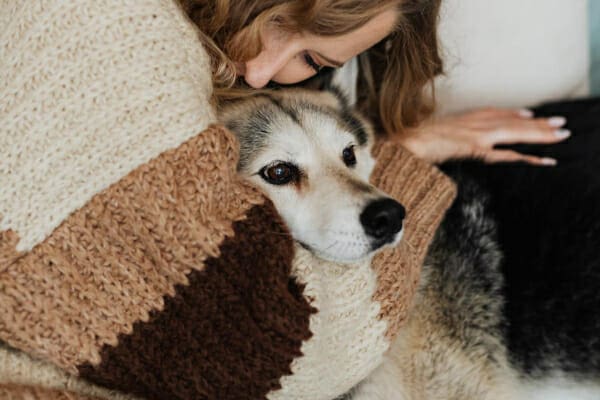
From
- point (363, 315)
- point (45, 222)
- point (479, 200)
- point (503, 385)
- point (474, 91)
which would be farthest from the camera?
point (474, 91)

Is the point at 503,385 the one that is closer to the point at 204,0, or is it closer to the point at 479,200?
the point at 479,200

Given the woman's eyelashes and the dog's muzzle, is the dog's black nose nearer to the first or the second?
the dog's muzzle

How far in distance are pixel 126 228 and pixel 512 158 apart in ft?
3.59

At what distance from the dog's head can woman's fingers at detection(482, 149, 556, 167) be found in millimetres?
365

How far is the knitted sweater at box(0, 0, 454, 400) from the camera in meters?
0.95

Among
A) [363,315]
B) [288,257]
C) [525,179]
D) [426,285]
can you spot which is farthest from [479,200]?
[288,257]

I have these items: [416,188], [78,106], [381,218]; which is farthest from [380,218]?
[78,106]

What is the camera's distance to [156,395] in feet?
3.41

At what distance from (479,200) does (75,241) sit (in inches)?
38.9

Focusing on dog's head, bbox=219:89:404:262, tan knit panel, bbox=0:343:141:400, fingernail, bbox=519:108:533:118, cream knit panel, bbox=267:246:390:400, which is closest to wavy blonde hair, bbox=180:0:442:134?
dog's head, bbox=219:89:404:262

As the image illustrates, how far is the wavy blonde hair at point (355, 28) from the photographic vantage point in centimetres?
117

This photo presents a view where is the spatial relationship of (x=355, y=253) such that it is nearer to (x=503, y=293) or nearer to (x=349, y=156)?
(x=349, y=156)

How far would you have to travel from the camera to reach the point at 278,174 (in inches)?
49.3

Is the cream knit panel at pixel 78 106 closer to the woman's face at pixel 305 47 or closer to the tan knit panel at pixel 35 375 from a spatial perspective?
the tan knit panel at pixel 35 375
